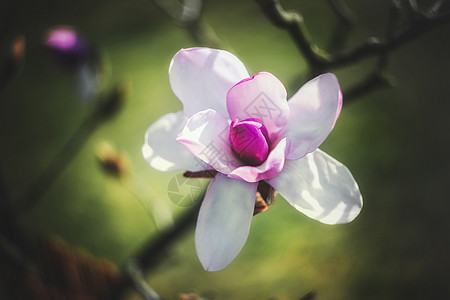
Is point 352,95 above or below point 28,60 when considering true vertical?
above

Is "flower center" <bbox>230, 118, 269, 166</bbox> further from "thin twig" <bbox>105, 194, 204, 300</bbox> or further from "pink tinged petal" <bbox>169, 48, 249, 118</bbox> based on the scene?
"thin twig" <bbox>105, 194, 204, 300</bbox>

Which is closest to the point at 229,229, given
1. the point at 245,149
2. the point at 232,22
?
the point at 245,149

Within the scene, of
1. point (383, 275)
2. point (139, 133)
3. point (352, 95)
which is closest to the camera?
point (352, 95)

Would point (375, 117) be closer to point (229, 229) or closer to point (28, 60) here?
point (229, 229)

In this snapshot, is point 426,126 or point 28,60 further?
point 28,60

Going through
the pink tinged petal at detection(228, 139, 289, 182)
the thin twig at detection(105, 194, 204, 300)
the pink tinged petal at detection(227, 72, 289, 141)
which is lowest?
the thin twig at detection(105, 194, 204, 300)

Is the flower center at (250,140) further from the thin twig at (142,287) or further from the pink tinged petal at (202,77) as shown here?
the thin twig at (142,287)

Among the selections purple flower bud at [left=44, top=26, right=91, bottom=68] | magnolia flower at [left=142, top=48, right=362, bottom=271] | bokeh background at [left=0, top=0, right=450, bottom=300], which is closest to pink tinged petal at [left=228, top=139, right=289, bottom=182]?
magnolia flower at [left=142, top=48, right=362, bottom=271]

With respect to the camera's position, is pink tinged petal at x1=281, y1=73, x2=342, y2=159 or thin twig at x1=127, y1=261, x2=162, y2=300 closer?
pink tinged petal at x1=281, y1=73, x2=342, y2=159
